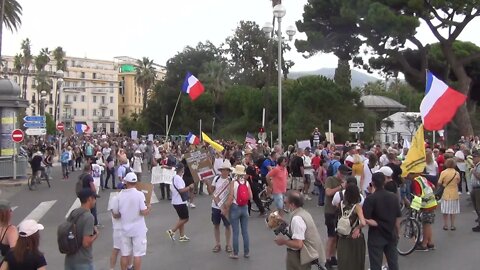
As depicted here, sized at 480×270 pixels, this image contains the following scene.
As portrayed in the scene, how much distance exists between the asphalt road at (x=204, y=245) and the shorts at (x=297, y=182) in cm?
94

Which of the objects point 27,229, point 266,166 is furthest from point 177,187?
point 27,229

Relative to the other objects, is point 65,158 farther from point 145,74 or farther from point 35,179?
point 145,74

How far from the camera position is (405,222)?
1030 centimetres

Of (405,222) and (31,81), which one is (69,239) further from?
(31,81)

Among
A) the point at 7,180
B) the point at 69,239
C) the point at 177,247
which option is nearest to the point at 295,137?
the point at 7,180

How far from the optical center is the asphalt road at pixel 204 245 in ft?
30.7

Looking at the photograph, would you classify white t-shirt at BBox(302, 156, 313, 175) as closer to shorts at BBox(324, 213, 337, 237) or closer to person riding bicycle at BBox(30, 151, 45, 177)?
shorts at BBox(324, 213, 337, 237)

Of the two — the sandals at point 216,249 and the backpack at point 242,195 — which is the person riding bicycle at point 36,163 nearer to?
the sandals at point 216,249

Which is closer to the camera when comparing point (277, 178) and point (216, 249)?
point (216, 249)

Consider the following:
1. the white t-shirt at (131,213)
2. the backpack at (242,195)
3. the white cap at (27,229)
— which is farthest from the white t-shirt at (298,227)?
the backpack at (242,195)

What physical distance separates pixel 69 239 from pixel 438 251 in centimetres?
669

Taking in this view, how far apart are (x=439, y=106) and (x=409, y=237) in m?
2.56

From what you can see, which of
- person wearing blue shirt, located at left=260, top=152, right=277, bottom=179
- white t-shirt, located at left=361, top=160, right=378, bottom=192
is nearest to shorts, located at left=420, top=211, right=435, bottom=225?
white t-shirt, located at left=361, top=160, right=378, bottom=192

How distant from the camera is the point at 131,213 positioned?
26.0ft
